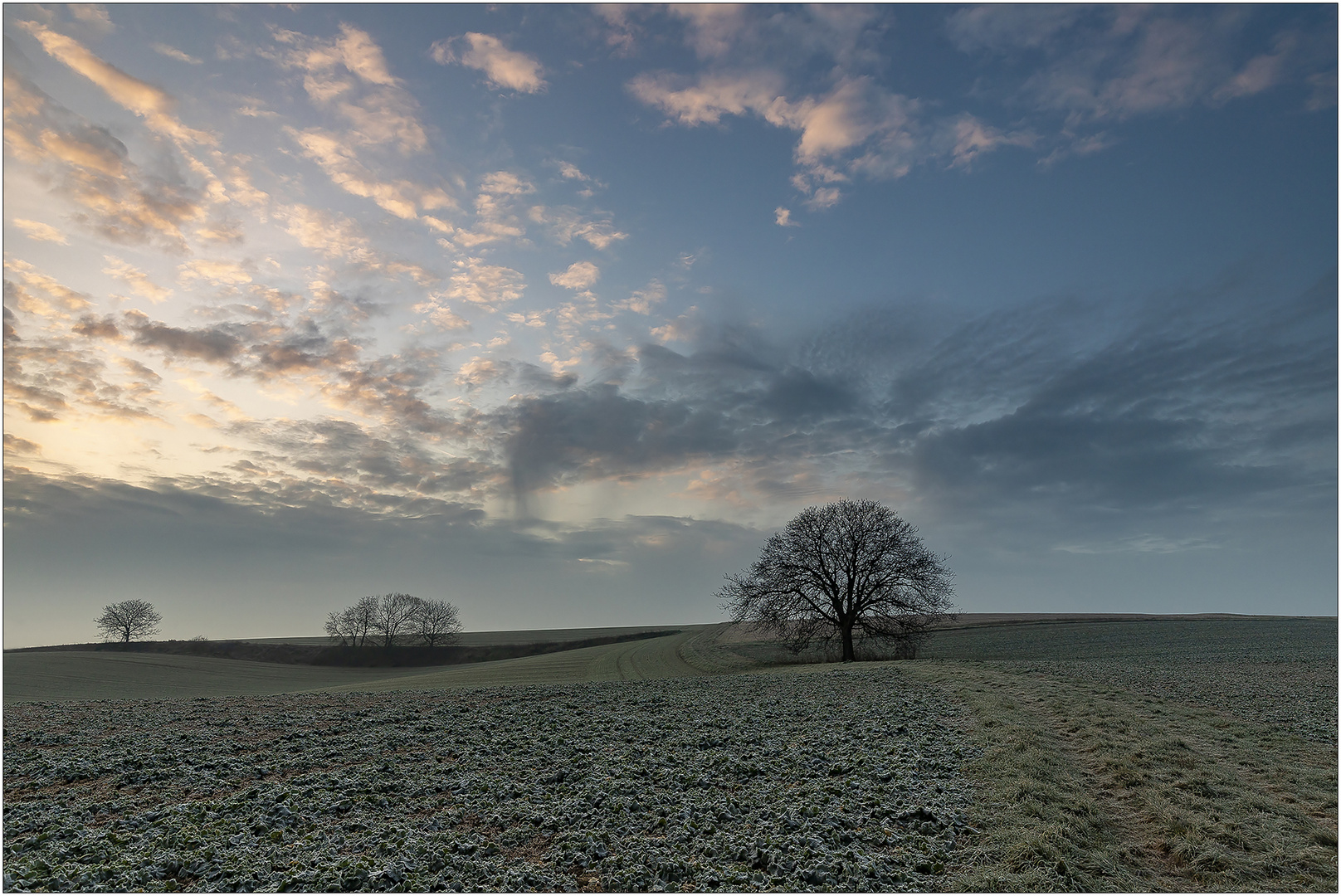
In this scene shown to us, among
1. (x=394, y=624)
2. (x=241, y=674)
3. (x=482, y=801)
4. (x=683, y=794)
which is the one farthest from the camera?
(x=394, y=624)

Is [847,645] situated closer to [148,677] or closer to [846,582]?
[846,582]

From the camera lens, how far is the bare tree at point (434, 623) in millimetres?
91938

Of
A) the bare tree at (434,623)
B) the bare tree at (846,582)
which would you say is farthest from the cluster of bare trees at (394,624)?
the bare tree at (846,582)

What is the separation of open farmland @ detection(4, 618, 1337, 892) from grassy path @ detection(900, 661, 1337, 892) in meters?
0.05

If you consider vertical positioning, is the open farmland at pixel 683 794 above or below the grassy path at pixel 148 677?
above

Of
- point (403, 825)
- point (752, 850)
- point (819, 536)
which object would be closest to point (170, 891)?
point (403, 825)

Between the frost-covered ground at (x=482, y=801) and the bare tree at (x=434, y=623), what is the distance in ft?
259

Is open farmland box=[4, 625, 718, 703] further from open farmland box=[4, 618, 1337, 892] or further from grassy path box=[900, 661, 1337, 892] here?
grassy path box=[900, 661, 1337, 892]

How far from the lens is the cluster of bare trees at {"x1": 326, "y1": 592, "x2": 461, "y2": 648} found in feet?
298

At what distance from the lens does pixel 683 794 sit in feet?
35.1

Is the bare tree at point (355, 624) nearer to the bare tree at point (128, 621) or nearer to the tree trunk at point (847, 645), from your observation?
the bare tree at point (128, 621)

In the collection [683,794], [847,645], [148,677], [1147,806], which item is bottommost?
[148,677]

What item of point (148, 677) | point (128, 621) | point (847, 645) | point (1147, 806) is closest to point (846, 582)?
point (847, 645)

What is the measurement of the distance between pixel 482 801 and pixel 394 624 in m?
91.7
